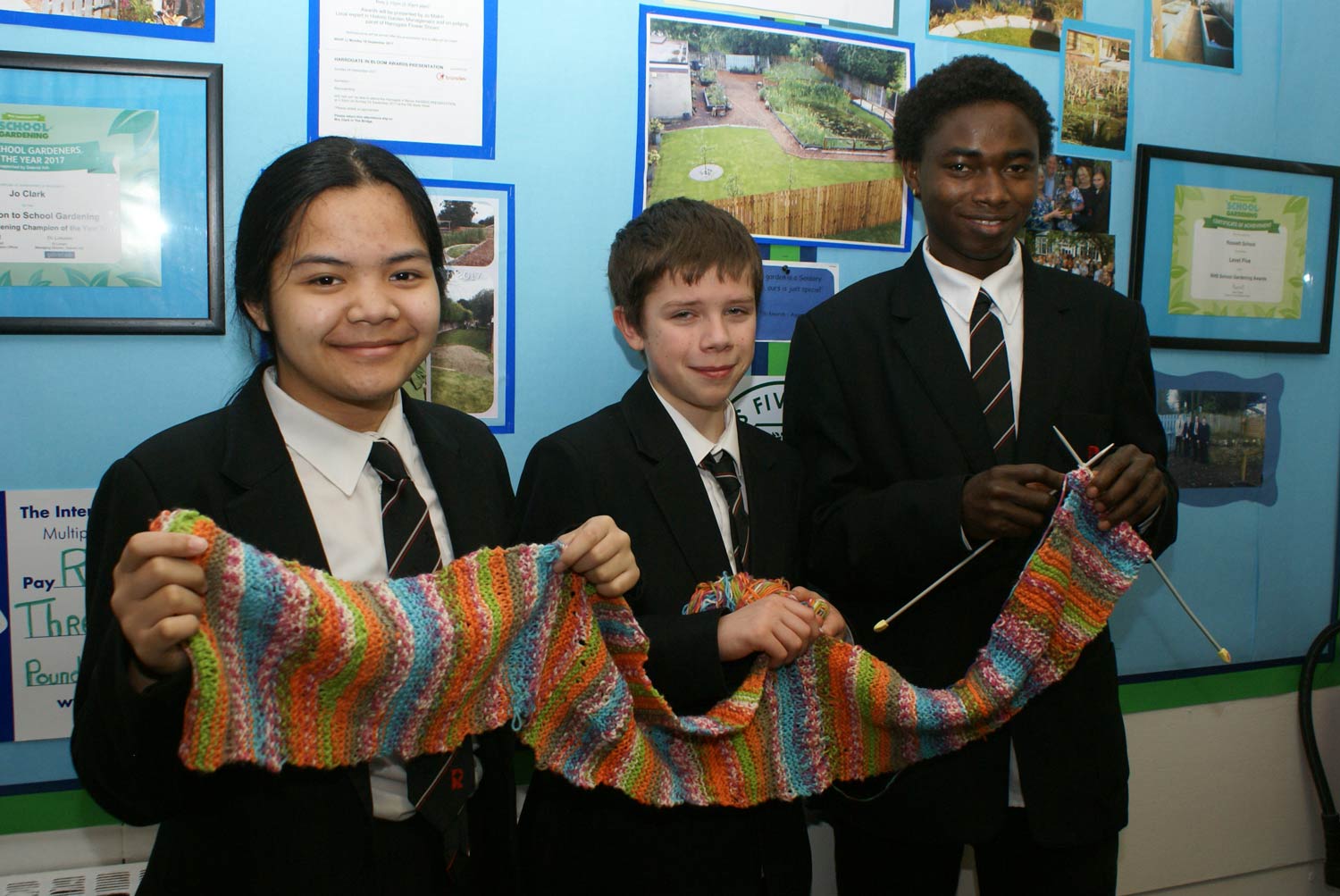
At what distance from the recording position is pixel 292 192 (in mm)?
1017

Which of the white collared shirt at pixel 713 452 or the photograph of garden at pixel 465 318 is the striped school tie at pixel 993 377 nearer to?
the white collared shirt at pixel 713 452

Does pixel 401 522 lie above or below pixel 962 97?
below

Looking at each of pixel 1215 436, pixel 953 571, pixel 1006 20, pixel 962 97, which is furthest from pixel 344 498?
pixel 1215 436

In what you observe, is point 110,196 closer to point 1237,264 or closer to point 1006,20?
point 1006,20

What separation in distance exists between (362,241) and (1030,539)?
3.59 feet

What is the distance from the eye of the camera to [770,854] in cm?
129

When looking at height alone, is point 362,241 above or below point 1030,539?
above

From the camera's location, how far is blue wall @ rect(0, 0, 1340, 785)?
1.57 meters

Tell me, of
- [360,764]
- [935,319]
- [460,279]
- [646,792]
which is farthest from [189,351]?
[935,319]

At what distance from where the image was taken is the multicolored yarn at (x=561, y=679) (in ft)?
2.94

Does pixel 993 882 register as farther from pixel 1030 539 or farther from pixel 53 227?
pixel 53 227

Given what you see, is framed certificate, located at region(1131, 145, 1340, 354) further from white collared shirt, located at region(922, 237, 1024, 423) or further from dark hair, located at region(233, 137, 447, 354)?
dark hair, located at region(233, 137, 447, 354)

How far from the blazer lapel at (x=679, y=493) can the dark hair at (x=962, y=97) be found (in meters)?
0.72

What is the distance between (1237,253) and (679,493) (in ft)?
6.13
